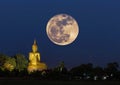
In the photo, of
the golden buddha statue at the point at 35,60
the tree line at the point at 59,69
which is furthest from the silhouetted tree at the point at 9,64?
the golden buddha statue at the point at 35,60

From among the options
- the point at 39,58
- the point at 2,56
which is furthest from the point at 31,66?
the point at 2,56

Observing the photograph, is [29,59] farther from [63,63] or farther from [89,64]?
[89,64]

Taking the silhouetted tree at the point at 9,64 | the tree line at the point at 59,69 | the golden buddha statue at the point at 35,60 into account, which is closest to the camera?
the tree line at the point at 59,69

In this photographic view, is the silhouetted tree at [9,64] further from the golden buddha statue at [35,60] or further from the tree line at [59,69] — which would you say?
the golden buddha statue at [35,60]

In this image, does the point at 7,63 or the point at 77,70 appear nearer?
the point at 77,70

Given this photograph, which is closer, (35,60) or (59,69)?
(59,69)

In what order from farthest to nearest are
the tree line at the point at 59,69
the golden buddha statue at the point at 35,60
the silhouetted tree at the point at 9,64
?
the golden buddha statue at the point at 35,60
the silhouetted tree at the point at 9,64
the tree line at the point at 59,69

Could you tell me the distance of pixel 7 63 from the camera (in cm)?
13250

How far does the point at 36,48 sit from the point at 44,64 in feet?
19.5

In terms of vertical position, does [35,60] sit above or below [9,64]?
above

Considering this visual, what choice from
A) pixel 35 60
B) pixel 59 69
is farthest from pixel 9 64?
pixel 35 60

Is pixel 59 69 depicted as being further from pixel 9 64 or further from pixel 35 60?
pixel 35 60

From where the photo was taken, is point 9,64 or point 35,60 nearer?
point 9,64

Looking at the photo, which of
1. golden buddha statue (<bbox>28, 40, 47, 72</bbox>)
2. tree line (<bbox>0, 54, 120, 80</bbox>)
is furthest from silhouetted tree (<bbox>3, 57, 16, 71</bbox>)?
golden buddha statue (<bbox>28, 40, 47, 72</bbox>)
